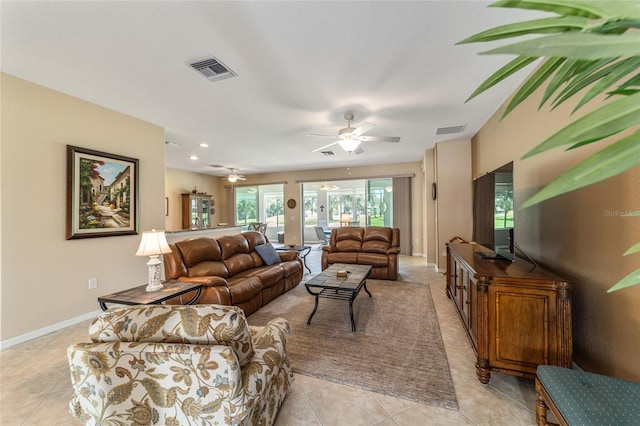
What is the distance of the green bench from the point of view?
A: 1123mm

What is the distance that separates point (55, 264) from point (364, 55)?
3879 mm

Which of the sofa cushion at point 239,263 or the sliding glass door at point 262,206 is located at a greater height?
the sliding glass door at point 262,206

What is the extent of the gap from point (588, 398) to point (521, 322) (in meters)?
0.63

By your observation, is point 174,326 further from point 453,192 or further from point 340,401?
point 453,192

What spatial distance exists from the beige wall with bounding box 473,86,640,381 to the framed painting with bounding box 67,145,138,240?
469 centimetres

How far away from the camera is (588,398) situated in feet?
3.97

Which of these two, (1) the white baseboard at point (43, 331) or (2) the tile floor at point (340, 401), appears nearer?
(2) the tile floor at point (340, 401)

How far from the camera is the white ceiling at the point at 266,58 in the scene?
1826mm

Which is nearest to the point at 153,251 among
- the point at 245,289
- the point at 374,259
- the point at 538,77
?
the point at 245,289

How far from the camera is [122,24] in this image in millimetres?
1923

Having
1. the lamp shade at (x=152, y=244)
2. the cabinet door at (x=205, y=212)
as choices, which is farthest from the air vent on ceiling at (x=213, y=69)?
the cabinet door at (x=205, y=212)

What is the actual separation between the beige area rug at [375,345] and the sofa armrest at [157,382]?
1.08m

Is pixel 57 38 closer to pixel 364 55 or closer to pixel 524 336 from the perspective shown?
pixel 364 55

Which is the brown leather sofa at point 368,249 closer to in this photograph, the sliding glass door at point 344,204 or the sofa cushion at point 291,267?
the sofa cushion at point 291,267
